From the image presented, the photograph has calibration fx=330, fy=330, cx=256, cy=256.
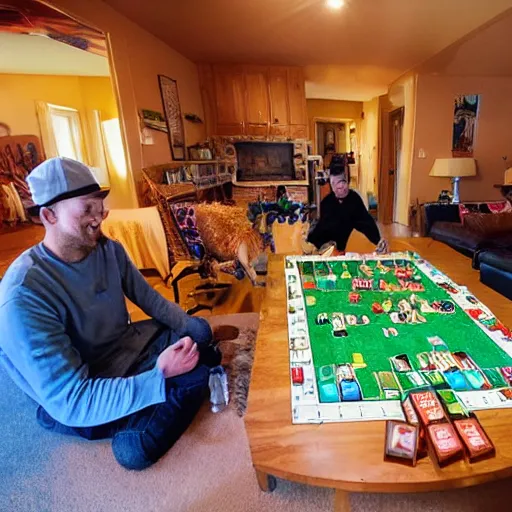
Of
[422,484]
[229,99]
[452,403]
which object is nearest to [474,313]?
[452,403]

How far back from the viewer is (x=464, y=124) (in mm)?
4855

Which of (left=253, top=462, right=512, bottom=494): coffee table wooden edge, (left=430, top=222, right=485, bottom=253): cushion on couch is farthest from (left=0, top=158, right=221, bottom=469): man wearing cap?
(left=430, top=222, right=485, bottom=253): cushion on couch

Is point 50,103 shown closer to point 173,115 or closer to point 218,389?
point 173,115

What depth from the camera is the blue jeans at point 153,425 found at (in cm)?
110

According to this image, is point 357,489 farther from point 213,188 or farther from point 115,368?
point 213,188

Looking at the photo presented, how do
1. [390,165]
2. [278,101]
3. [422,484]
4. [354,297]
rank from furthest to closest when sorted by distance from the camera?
[390,165] → [278,101] → [354,297] → [422,484]

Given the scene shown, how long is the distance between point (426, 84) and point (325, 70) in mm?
1450

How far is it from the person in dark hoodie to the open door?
11.4ft

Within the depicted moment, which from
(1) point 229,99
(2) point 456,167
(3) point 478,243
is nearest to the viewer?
(3) point 478,243

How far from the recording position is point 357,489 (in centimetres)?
68

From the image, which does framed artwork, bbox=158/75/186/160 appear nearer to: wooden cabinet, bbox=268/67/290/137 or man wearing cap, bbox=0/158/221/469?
wooden cabinet, bbox=268/67/290/137

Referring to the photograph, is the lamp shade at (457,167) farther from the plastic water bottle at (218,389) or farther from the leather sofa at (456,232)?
the plastic water bottle at (218,389)

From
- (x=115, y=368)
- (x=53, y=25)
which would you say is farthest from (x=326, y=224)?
(x=53, y=25)

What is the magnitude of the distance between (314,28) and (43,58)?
2605 mm
